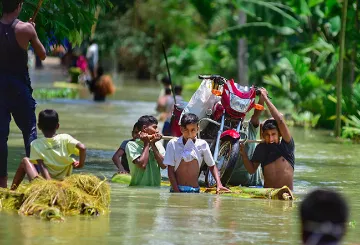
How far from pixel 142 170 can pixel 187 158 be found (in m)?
0.77

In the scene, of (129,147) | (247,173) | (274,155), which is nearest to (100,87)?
(247,173)

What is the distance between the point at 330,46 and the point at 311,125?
2.28 meters

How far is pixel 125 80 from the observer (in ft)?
139

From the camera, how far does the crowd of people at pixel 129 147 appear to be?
9.45m

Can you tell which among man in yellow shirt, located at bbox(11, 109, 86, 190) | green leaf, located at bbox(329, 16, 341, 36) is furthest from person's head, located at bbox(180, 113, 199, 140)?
green leaf, located at bbox(329, 16, 341, 36)

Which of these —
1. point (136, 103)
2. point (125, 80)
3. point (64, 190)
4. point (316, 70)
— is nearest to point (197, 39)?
point (125, 80)

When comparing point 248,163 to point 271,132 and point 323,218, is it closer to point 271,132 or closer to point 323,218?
point 271,132

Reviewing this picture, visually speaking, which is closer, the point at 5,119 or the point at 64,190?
the point at 64,190

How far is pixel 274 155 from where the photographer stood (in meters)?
10.8

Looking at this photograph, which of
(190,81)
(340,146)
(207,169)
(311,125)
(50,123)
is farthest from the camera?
(190,81)

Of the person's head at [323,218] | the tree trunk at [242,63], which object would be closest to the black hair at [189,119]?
the person's head at [323,218]

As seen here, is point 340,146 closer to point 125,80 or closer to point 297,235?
point 297,235

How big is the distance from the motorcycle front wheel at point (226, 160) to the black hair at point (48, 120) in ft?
7.22

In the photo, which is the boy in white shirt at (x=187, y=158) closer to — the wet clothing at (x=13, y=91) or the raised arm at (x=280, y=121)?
the raised arm at (x=280, y=121)
